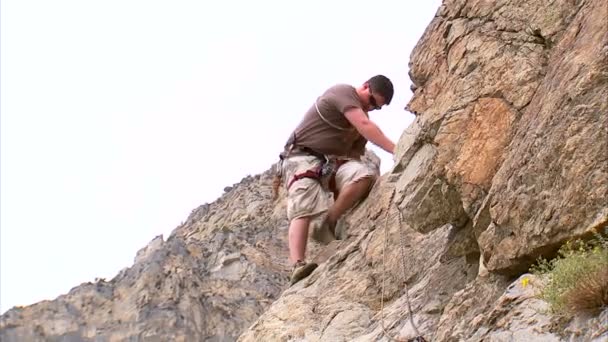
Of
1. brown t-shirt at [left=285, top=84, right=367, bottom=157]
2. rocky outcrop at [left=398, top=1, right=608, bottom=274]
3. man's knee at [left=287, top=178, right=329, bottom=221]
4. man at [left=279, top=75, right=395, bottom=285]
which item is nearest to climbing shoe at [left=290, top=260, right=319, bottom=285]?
man at [left=279, top=75, right=395, bottom=285]

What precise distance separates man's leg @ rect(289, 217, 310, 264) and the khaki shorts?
0.08m

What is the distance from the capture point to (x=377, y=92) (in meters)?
11.6

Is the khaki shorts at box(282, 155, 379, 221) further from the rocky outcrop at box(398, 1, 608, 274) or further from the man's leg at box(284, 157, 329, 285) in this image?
the rocky outcrop at box(398, 1, 608, 274)

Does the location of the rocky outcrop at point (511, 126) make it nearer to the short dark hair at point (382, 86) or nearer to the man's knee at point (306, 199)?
the short dark hair at point (382, 86)

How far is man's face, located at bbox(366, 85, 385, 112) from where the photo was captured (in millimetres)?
11623

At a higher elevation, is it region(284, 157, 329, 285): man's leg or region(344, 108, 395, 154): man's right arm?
region(344, 108, 395, 154): man's right arm

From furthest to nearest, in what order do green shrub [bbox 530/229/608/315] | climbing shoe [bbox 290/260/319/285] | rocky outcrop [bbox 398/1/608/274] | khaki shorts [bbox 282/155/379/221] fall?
khaki shorts [bbox 282/155/379/221], climbing shoe [bbox 290/260/319/285], rocky outcrop [bbox 398/1/608/274], green shrub [bbox 530/229/608/315]

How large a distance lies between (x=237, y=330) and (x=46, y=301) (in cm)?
378

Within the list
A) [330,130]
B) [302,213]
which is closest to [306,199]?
[302,213]

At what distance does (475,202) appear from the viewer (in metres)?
7.77

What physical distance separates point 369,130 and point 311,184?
1.08 m

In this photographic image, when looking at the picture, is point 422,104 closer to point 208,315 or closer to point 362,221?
point 362,221

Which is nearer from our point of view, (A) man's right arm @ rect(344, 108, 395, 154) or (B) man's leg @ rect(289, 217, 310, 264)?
(A) man's right arm @ rect(344, 108, 395, 154)

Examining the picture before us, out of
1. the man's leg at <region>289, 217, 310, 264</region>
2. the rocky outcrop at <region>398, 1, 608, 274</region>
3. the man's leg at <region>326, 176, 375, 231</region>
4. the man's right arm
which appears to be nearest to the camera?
the rocky outcrop at <region>398, 1, 608, 274</region>
